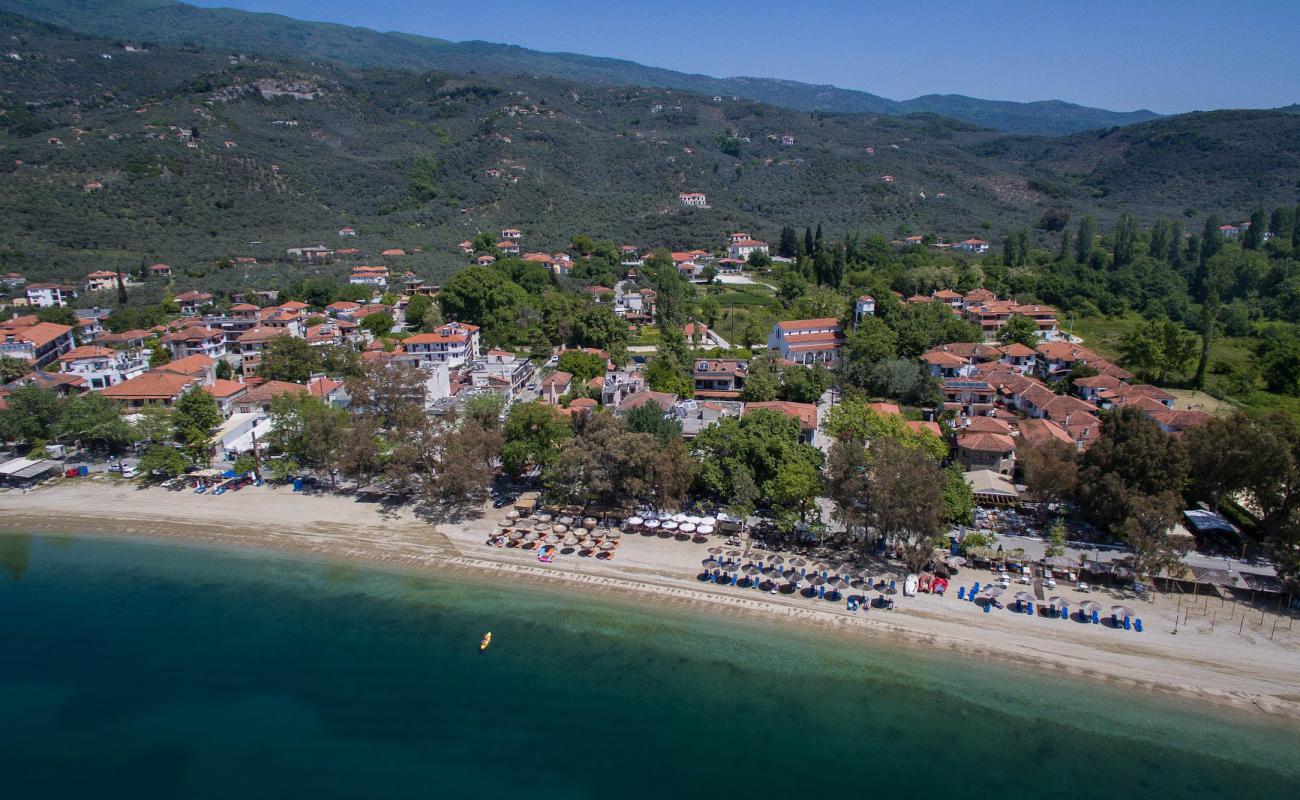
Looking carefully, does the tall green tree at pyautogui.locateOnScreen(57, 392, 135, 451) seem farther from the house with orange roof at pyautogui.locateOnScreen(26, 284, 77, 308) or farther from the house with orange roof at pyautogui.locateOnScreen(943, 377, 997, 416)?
the house with orange roof at pyautogui.locateOnScreen(943, 377, 997, 416)

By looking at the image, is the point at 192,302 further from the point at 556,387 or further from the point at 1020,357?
the point at 1020,357

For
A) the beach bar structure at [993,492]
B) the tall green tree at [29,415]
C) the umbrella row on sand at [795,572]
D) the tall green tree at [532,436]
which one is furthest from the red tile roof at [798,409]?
the tall green tree at [29,415]

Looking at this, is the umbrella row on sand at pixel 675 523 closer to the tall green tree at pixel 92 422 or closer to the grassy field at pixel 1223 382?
the tall green tree at pixel 92 422

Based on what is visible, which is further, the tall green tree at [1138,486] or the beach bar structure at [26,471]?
the beach bar structure at [26,471]

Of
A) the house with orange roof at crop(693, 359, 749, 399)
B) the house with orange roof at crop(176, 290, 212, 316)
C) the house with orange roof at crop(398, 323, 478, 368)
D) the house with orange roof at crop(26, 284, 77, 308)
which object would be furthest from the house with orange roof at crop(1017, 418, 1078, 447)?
the house with orange roof at crop(26, 284, 77, 308)

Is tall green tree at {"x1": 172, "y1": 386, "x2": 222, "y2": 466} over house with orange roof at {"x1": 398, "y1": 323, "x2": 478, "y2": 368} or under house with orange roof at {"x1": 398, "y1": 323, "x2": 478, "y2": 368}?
under
